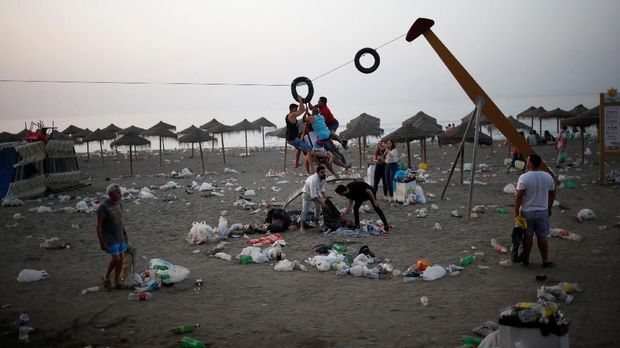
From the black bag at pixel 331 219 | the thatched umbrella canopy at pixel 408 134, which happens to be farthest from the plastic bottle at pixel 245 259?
the thatched umbrella canopy at pixel 408 134

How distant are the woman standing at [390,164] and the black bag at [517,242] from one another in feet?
19.1

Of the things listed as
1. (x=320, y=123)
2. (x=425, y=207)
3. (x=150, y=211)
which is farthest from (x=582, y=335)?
(x=150, y=211)

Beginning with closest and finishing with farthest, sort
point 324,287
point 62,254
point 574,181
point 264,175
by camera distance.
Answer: point 324,287
point 62,254
point 574,181
point 264,175

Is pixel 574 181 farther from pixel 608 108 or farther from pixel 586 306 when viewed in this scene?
pixel 586 306

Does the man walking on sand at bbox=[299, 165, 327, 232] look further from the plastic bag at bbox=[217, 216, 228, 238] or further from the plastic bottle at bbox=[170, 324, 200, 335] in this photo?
the plastic bottle at bbox=[170, 324, 200, 335]

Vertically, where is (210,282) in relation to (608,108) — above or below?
below

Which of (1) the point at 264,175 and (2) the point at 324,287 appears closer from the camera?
(2) the point at 324,287

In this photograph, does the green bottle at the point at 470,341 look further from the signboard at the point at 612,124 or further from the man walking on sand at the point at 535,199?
the signboard at the point at 612,124

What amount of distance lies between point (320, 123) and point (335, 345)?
822 cm

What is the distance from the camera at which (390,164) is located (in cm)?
1333

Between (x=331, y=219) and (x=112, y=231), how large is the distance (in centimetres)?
461

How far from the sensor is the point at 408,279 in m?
7.11

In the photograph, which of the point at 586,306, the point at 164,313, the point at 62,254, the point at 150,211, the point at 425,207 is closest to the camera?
the point at 586,306

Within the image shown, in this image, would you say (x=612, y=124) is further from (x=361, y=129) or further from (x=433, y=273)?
(x=361, y=129)
